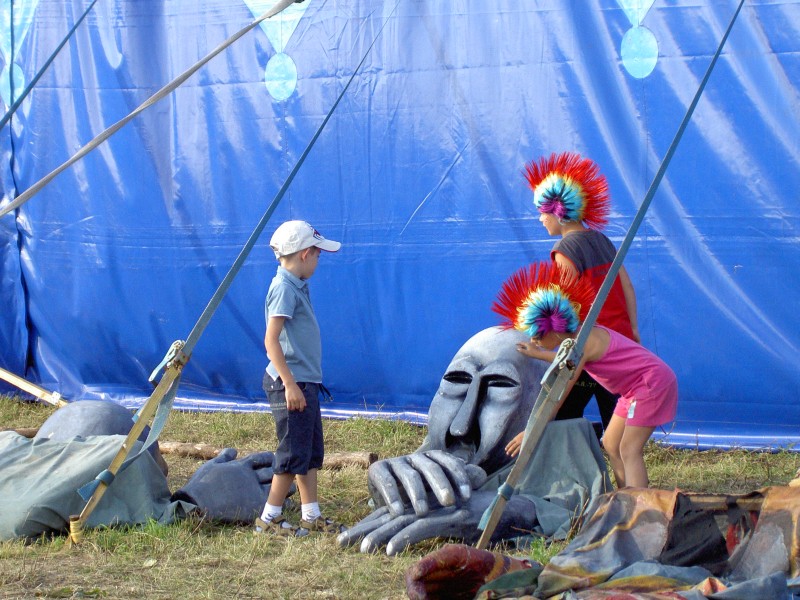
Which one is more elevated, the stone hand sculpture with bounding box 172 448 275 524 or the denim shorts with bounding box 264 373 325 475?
the denim shorts with bounding box 264 373 325 475

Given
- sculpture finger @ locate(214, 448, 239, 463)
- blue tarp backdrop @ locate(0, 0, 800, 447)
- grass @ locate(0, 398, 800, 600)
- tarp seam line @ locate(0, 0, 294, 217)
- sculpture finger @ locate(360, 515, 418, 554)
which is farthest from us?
blue tarp backdrop @ locate(0, 0, 800, 447)

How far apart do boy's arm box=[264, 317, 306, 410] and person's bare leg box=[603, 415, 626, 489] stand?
1.11m

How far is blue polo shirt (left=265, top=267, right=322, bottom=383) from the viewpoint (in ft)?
12.4

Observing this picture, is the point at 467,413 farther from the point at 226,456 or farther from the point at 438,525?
the point at 226,456

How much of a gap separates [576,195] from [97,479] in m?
2.05

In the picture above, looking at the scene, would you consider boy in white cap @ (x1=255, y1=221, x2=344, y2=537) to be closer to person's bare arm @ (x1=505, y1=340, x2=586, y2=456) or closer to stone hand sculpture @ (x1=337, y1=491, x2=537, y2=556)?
stone hand sculpture @ (x1=337, y1=491, x2=537, y2=556)

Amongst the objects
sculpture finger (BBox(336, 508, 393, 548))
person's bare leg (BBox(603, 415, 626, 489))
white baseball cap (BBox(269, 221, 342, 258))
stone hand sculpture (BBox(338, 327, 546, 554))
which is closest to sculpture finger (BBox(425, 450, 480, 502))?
stone hand sculpture (BBox(338, 327, 546, 554))

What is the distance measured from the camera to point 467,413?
3.91 m

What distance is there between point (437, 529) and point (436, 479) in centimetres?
17

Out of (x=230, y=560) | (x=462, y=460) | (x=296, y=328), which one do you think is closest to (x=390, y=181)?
(x=296, y=328)

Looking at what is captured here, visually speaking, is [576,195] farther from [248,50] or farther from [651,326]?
[248,50]

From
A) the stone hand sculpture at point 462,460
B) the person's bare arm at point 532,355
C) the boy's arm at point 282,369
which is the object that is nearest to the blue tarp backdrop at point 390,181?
the stone hand sculpture at point 462,460

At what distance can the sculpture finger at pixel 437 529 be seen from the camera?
342cm

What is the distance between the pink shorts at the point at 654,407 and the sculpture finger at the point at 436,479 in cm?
67
